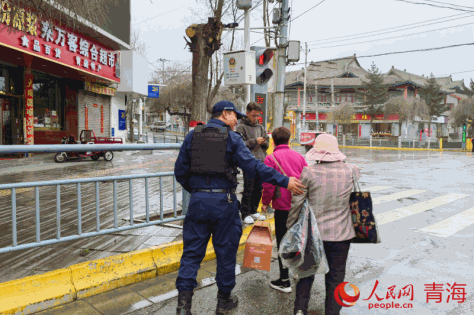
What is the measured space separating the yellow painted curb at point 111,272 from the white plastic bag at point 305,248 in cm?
175

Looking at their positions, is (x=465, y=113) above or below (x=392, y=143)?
above

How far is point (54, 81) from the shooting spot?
17.4 m

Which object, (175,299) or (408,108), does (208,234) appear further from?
(408,108)

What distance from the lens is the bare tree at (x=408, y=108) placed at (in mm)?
40281

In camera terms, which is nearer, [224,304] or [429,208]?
[224,304]

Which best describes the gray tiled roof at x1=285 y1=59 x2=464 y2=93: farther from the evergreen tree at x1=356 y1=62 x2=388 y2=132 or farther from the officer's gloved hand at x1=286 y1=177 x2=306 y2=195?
the officer's gloved hand at x1=286 y1=177 x2=306 y2=195

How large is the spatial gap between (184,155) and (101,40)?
651 inches

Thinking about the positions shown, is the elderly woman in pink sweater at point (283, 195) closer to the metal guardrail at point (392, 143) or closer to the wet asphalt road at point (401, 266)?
the wet asphalt road at point (401, 266)

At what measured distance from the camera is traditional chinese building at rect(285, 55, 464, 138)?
45719 millimetres

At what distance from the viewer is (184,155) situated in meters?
2.98

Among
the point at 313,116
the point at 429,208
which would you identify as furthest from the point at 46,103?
the point at 313,116

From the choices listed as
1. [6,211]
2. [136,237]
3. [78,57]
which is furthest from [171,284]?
[78,57]

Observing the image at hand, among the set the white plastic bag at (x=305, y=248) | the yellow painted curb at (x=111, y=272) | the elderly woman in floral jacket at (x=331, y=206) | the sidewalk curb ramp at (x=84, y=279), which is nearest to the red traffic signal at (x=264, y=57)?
the sidewalk curb ramp at (x=84, y=279)

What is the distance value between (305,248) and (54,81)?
714 inches
